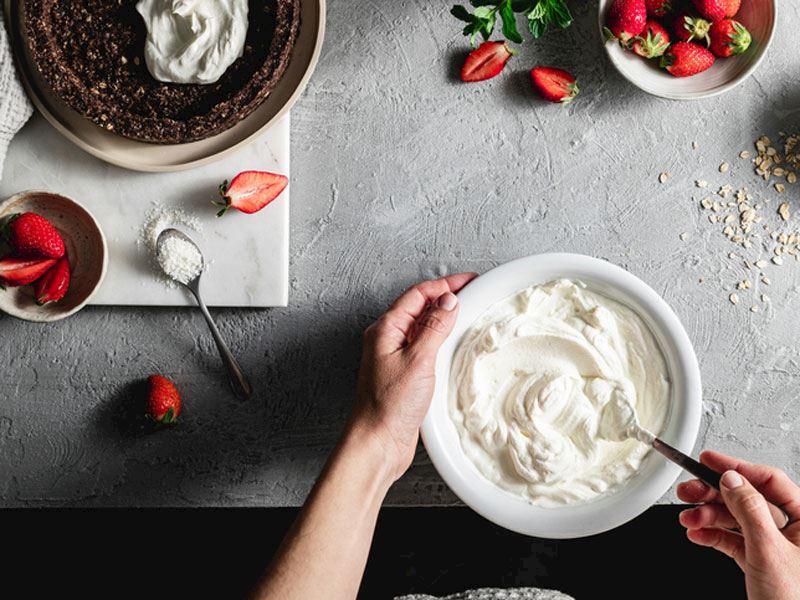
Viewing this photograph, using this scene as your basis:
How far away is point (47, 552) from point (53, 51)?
111cm

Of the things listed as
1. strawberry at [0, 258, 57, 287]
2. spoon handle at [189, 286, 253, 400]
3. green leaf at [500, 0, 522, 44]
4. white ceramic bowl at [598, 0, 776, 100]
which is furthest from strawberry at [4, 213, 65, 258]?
white ceramic bowl at [598, 0, 776, 100]

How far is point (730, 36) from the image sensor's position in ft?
4.56

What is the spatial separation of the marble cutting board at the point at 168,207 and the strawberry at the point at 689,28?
2.37 ft

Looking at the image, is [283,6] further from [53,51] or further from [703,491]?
[703,491]

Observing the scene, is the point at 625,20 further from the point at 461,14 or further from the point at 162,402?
the point at 162,402

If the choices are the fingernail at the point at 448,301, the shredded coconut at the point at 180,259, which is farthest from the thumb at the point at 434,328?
the shredded coconut at the point at 180,259

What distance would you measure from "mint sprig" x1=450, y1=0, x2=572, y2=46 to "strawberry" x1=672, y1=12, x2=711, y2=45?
19 centimetres

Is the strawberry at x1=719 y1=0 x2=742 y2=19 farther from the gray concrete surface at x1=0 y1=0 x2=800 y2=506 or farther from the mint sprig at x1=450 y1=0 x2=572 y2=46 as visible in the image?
the mint sprig at x1=450 y1=0 x2=572 y2=46

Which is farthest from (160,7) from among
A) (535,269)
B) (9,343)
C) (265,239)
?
(535,269)

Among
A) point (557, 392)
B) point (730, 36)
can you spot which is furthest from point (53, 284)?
point (730, 36)

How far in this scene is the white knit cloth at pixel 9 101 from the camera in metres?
1.31

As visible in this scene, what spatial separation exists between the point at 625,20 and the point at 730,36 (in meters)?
0.20

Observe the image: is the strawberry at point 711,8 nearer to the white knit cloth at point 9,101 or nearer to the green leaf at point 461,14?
the green leaf at point 461,14

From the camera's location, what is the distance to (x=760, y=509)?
104 cm
